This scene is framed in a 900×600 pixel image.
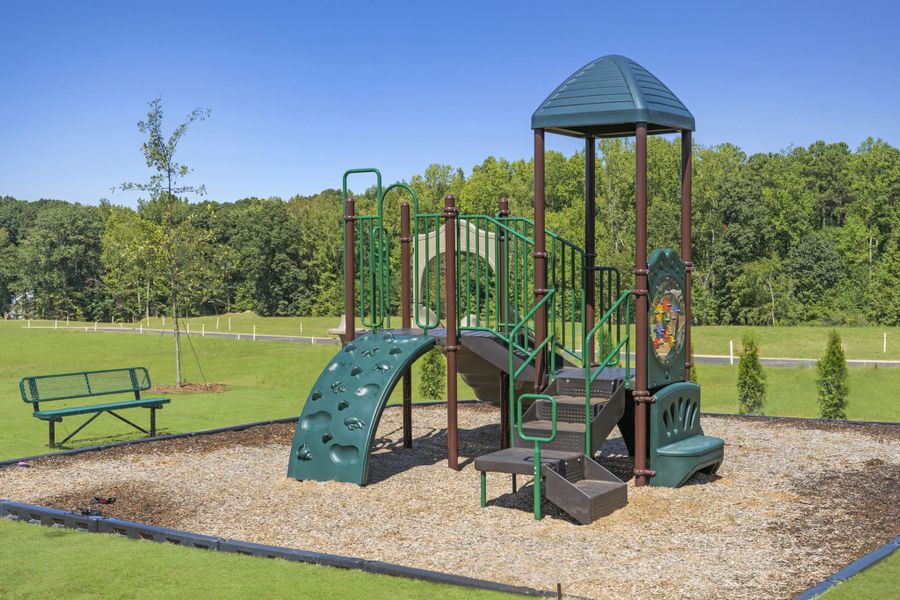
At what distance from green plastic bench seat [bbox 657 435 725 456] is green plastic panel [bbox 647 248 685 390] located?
0.62 m

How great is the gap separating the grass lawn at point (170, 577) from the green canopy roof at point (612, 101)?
5120 mm

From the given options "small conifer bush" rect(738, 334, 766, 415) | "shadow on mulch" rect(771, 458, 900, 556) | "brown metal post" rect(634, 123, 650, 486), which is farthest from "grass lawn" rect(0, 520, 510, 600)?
"small conifer bush" rect(738, 334, 766, 415)

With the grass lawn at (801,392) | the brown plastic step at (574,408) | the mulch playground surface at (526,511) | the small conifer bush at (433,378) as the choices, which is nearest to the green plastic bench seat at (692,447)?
the mulch playground surface at (526,511)

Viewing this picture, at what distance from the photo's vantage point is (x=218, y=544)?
6.87 metres

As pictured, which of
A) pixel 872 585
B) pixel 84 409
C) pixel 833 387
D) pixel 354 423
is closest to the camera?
pixel 872 585

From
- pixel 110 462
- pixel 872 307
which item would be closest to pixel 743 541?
pixel 110 462

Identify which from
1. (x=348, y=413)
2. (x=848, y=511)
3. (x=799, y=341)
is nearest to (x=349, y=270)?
(x=348, y=413)

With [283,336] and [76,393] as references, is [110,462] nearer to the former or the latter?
[76,393]

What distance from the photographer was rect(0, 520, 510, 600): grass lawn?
5.83 metres

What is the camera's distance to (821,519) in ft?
25.8

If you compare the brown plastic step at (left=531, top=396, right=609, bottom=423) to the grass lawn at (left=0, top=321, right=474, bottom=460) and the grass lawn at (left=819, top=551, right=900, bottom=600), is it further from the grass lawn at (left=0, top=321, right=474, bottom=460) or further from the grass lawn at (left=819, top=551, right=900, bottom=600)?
the grass lawn at (left=0, top=321, right=474, bottom=460)

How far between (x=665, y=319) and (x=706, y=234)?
4304cm

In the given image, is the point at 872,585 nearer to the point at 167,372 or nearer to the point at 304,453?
the point at 304,453

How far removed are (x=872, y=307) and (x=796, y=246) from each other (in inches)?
275
